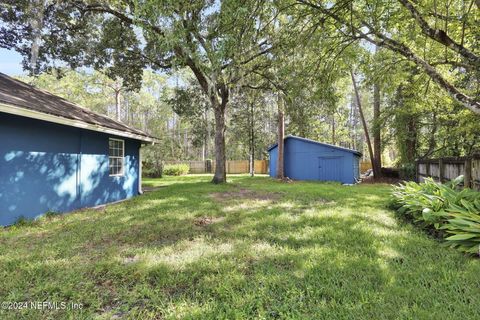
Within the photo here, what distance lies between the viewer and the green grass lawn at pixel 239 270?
2047mm

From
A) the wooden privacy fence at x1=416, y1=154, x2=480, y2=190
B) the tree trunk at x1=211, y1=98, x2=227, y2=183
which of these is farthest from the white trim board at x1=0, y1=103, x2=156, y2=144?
the wooden privacy fence at x1=416, y1=154, x2=480, y2=190

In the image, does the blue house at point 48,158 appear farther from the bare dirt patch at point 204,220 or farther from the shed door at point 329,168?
the shed door at point 329,168

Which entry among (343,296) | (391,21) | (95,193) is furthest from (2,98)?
(391,21)

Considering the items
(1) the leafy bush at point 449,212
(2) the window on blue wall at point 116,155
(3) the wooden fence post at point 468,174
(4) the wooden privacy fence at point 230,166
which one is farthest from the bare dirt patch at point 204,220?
(4) the wooden privacy fence at point 230,166

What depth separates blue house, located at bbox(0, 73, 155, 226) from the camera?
477cm

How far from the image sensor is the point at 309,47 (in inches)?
243

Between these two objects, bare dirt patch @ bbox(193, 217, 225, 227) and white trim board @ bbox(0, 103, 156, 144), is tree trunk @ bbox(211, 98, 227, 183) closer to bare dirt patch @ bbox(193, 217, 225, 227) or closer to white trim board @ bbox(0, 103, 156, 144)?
white trim board @ bbox(0, 103, 156, 144)

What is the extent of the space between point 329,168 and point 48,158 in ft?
45.2

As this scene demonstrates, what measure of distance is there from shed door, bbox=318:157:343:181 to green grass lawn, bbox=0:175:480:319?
34.2ft

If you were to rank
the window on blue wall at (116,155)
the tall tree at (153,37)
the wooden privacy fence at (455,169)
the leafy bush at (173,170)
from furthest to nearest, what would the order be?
the leafy bush at (173,170), the window on blue wall at (116,155), the wooden privacy fence at (455,169), the tall tree at (153,37)

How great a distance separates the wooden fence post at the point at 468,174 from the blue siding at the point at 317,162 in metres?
9.06

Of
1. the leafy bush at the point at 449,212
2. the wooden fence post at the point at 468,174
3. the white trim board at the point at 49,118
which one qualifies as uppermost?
the white trim board at the point at 49,118

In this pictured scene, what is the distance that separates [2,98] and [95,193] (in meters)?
3.43

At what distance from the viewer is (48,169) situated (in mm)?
5602
